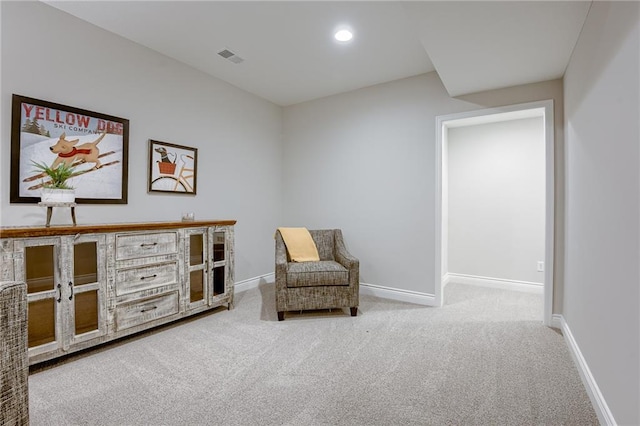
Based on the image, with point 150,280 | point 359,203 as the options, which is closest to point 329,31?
point 359,203

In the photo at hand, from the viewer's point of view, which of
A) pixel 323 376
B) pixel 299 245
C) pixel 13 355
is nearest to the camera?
pixel 13 355

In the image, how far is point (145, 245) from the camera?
2449 millimetres

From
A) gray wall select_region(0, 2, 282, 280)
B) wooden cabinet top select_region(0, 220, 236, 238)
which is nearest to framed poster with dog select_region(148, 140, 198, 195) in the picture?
gray wall select_region(0, 2, 282, 280)

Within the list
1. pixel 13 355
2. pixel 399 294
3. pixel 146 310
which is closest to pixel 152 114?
pixel 146 310

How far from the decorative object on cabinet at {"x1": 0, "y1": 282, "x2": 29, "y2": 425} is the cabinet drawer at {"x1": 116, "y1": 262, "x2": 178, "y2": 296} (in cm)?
129

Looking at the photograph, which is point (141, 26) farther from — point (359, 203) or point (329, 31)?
point (359, 203)

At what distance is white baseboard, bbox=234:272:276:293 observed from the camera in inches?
150

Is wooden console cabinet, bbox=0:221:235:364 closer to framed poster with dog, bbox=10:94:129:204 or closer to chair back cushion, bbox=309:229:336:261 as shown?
framed poster with dog, bbox=10:94:129:204

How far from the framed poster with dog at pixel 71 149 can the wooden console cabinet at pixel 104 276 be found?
51 centimetres

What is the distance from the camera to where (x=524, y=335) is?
2543 mm

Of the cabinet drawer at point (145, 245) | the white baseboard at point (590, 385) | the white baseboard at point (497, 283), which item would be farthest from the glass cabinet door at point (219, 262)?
the white baseboard at point (497, 283)

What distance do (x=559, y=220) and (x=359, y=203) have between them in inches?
78.7

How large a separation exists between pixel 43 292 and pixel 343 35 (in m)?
2.95

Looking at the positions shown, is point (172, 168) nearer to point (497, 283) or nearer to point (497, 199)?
point (497, 199)
